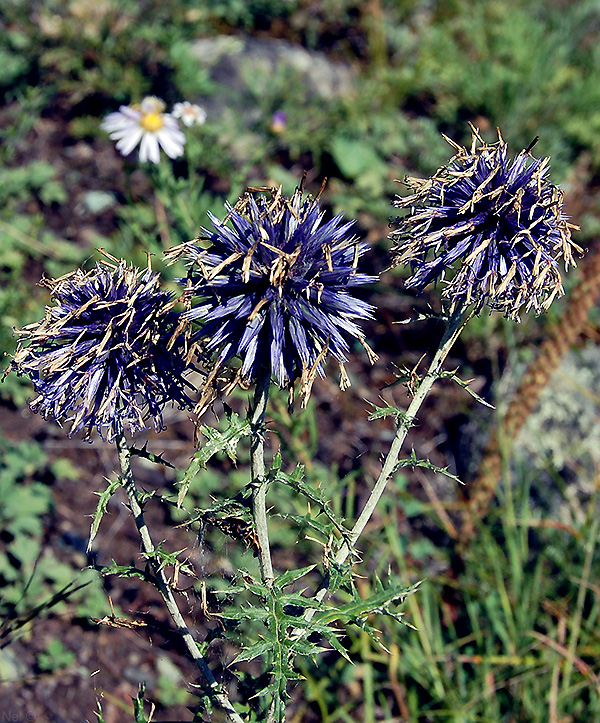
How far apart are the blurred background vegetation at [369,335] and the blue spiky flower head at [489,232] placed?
67 cm

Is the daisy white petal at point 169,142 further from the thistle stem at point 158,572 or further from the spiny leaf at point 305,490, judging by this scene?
the spiny leaf at point 305,490

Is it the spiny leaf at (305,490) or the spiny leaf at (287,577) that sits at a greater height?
the spiny leaf at (305,490)

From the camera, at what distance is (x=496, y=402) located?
3725 millimetres

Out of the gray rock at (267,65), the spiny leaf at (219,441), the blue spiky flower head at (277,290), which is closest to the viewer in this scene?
the spiny leaf at (219,441)

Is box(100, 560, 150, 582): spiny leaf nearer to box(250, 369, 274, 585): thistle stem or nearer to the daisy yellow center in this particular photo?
box(250, 369, 274, 585): thistle stem

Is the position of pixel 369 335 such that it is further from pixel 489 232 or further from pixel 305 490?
pixel 305 490

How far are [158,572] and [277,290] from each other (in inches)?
29.7

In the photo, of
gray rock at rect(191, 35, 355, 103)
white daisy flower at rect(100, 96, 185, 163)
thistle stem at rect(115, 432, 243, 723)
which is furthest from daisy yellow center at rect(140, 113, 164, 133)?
thistle stem at rect(115, 432, 243, 723)

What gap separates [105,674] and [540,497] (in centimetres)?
242

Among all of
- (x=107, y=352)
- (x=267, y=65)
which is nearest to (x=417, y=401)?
(x=107, y=352)

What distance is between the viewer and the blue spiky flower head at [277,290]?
1.48 m

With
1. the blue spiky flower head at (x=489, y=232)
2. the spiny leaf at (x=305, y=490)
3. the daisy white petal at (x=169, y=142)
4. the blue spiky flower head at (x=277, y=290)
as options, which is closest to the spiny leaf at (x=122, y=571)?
the spiny leaf at (x=305, y=490)

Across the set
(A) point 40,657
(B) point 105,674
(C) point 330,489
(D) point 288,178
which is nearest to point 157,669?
(B) point 105,674

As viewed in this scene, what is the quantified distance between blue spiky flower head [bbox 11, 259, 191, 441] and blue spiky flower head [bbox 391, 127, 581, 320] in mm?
598
